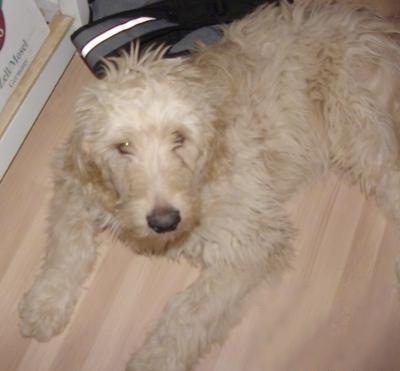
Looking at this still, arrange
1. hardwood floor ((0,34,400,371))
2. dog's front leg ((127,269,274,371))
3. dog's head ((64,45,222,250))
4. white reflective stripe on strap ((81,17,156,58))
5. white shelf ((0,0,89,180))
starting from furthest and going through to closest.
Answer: white reflective stripe on strap ((81,17,156,58)) < white shelf ((0,0,89,180)) < hardwood floor ((0,34,400,371)) < dog's front leg ((127,269,274,371)) < dog's head ((64,45,222,250))

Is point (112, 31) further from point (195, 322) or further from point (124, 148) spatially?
point (195, 322)

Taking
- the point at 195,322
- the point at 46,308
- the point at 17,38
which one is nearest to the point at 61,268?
the point at 46,308

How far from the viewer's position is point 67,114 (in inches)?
108

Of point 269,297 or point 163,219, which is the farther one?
point 269,297

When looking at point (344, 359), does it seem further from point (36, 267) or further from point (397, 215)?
point (36, 267)

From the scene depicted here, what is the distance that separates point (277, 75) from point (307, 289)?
87 cm

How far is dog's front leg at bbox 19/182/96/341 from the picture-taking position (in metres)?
2.25

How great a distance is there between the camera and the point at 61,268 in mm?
2307

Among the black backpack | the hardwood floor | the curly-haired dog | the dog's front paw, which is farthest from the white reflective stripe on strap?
the dog's front paw

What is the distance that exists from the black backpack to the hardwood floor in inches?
24.3

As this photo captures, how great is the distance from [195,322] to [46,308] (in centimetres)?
58

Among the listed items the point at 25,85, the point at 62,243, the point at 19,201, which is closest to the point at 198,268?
the point at 62,243

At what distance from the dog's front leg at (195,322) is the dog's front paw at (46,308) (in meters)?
0.33

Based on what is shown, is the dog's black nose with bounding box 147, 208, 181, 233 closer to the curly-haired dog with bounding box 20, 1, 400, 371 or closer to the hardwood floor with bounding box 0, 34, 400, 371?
the curly-haired dog with bounding box 20, 1, 400, 371
